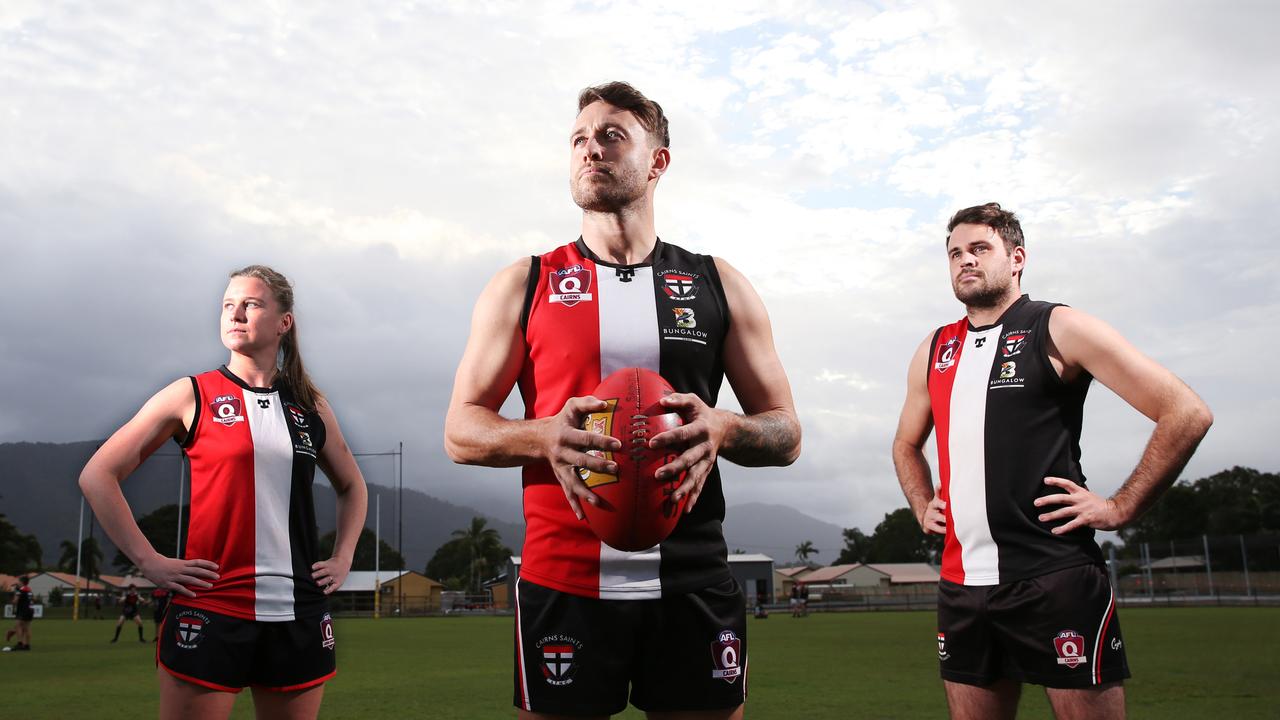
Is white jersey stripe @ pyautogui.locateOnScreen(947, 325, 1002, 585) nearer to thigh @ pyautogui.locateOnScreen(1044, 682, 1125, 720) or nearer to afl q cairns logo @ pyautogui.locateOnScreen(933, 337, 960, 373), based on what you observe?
afl q cairns logo @ pyautogui.locateOnScreen(933, 337, 960, 373)

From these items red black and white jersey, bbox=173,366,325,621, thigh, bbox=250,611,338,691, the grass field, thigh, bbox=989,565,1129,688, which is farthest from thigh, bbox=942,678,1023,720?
the grass field

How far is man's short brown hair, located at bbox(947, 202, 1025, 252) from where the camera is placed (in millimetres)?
5125

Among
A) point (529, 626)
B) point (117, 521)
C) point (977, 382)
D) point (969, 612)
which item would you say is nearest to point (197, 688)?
point (117, 521)

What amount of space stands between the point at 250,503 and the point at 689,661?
2.44 m

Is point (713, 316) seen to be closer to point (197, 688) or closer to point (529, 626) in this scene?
point (529, 626)

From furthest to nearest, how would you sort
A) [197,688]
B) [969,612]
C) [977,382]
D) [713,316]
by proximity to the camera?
1. [977,382]
2. [969,612]
3. [197,688]
4. [713,316]

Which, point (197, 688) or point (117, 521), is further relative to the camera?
point (117, 521)

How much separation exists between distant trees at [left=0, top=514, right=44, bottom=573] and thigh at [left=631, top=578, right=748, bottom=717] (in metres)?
102

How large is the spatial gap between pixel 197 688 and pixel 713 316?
2776 millimetres

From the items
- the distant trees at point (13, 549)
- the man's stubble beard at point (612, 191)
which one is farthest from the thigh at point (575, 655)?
the distant trees at point (13, 549)

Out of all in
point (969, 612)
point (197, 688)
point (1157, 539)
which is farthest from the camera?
point (1157, 539)

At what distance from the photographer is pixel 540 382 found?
3361 millimetres

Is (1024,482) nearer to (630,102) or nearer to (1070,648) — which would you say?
(1070,648)

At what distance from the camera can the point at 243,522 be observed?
4.46 meters
